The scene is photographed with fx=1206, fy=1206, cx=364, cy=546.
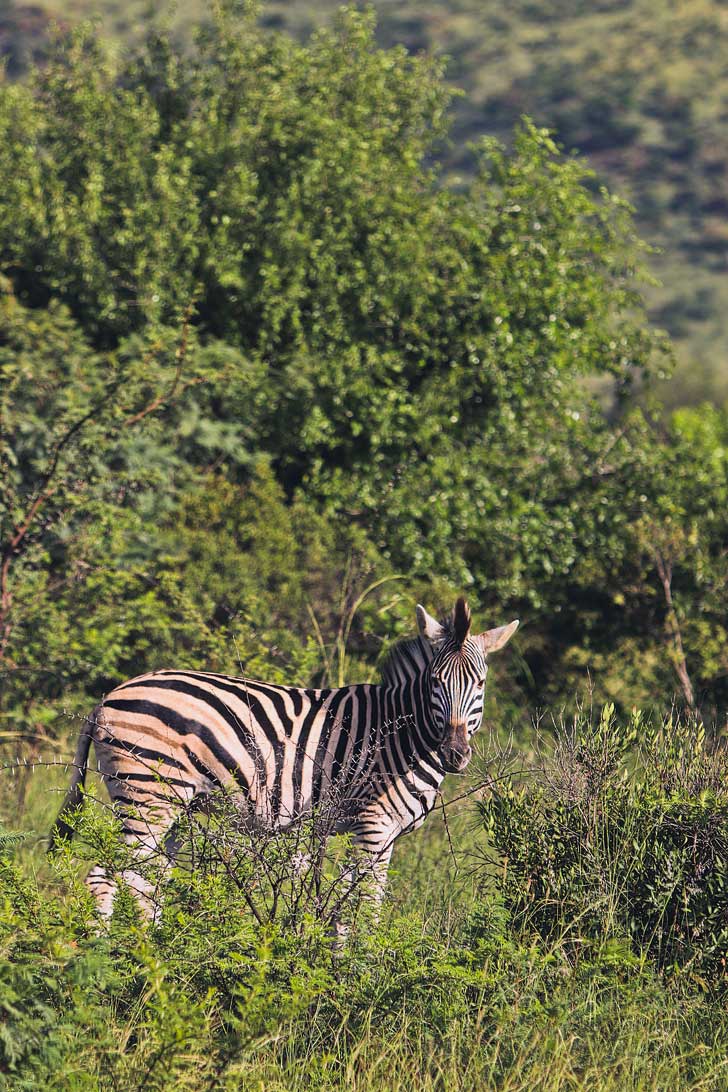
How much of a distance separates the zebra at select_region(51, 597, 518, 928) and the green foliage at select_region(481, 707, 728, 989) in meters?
0.48

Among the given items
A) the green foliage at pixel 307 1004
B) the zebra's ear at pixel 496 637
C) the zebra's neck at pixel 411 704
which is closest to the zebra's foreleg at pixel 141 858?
the green foliage at pixel 307 1004

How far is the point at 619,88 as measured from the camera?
243 ft

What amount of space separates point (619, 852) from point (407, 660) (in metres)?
1.61

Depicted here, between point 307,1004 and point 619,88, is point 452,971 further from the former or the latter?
point 619,88

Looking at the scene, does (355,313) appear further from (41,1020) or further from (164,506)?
(41,1020)

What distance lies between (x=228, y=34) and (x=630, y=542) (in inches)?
288

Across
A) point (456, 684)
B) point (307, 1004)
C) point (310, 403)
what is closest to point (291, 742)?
point (456, 684)

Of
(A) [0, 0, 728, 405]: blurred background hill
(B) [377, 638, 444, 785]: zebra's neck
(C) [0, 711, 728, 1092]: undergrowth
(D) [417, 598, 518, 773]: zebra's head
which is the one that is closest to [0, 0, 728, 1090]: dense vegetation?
(B) [377, 638, 444, 785]: zebra's neck

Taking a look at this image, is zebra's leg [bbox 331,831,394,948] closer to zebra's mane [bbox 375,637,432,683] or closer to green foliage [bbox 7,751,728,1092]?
green foliage [bbox 7,751,728,1092]

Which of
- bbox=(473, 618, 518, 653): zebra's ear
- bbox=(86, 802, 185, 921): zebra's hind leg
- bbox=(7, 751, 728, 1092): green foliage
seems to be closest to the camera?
bbox=(7, 751, 728, 1092): green foliage

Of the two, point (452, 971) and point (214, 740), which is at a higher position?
point (214, 740)

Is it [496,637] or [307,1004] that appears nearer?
[307,1004]

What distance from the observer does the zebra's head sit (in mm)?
5766

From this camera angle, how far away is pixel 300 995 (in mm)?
4340
